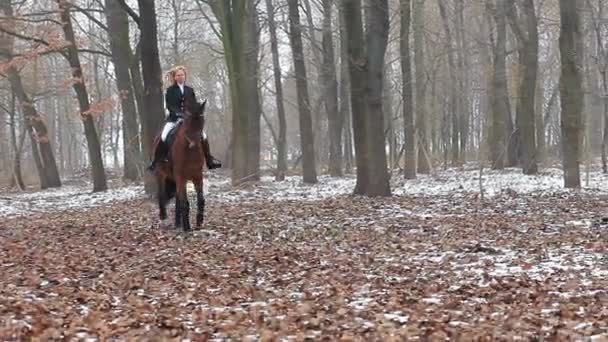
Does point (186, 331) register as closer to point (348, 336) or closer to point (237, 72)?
point (348, 336)

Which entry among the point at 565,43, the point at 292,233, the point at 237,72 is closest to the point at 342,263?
the point at 292,233

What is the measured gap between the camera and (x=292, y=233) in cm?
1247

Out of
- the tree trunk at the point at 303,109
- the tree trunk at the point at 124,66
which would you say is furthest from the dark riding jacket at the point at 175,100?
the tree trunk at the point at 303,109

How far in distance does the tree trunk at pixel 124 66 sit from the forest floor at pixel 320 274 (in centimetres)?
912

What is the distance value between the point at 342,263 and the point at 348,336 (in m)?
3.74

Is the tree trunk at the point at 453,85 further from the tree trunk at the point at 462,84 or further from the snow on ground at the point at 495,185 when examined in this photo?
the snow on ground at the point at 495,185

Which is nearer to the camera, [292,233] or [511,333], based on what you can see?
[511,333]

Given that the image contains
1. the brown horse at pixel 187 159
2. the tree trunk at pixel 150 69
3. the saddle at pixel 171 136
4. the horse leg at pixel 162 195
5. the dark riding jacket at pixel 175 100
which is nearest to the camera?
the brown horse at pixel 187 159

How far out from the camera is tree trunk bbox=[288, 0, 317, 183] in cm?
2661

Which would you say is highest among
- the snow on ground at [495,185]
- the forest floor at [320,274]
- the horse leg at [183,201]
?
the horse leg at [183,201]

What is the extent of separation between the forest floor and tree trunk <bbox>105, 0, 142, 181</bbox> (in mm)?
9119

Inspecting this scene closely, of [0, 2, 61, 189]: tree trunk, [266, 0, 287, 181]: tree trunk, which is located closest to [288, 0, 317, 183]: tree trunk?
[266, 0, 287, 181]: tree trunk

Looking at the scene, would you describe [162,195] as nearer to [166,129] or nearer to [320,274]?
[166,129]

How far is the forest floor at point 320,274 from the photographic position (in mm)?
6094
